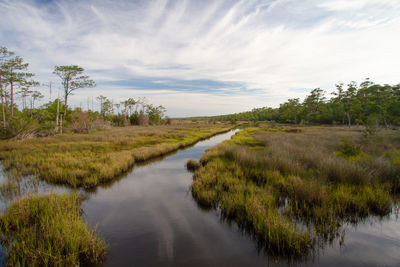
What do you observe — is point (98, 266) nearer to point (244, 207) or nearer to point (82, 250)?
point (82, 250)

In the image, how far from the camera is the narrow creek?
4137mm

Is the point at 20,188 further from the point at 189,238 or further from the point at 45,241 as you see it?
the point at 189,238

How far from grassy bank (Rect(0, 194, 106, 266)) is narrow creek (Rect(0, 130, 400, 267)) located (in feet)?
2.09

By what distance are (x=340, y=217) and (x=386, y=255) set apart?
136cm

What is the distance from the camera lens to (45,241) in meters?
4.07

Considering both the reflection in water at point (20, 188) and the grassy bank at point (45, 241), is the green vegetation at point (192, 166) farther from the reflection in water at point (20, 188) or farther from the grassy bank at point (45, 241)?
the grassy bank at point (45, 241)

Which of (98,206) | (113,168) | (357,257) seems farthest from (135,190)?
(357,257)

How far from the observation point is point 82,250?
13.0ft

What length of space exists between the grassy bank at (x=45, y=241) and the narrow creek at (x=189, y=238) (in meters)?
0.64

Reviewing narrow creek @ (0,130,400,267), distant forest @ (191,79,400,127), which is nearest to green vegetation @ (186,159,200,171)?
narrow creek @ (0,130,400,267)

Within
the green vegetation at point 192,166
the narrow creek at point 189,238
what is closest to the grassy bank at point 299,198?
the narrow creek at point 189,238

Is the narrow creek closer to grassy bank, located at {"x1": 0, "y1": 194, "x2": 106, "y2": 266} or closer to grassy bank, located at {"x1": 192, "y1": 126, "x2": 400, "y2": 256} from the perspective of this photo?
grassy bank, located at {"x1": 192, "y1": 126, "x2": 400, "y2": 256}

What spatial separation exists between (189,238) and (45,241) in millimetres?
4055

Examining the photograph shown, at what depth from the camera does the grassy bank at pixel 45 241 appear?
11.6 ft
